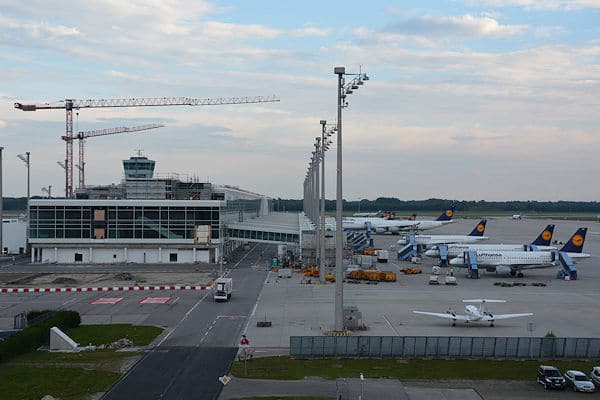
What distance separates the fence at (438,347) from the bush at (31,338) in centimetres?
1775

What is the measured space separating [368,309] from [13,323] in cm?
3214

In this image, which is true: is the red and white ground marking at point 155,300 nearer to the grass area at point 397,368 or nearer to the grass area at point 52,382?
the grass area at point 52,382

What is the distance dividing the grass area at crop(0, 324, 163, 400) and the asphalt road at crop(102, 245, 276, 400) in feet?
4.21

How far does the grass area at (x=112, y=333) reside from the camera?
4703 cm

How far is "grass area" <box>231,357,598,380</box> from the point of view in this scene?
38.0m

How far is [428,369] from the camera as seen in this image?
3944 cm

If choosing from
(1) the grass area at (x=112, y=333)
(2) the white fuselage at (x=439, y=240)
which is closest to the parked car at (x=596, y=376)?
(1) the grass area at (x=112, y=333)

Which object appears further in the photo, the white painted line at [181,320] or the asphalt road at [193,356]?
the white painted line at [181,320]

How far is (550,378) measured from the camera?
3553 cm

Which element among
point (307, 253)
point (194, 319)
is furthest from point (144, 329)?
point (307, 253)

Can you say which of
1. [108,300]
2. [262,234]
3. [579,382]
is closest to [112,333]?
[108,300]

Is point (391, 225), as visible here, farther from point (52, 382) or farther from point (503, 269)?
point (52, 382)

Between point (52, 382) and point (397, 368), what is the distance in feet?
67.3

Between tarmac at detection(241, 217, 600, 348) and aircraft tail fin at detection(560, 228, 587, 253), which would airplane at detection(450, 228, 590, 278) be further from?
tarmac at detection(241, 217, 600, 348)
